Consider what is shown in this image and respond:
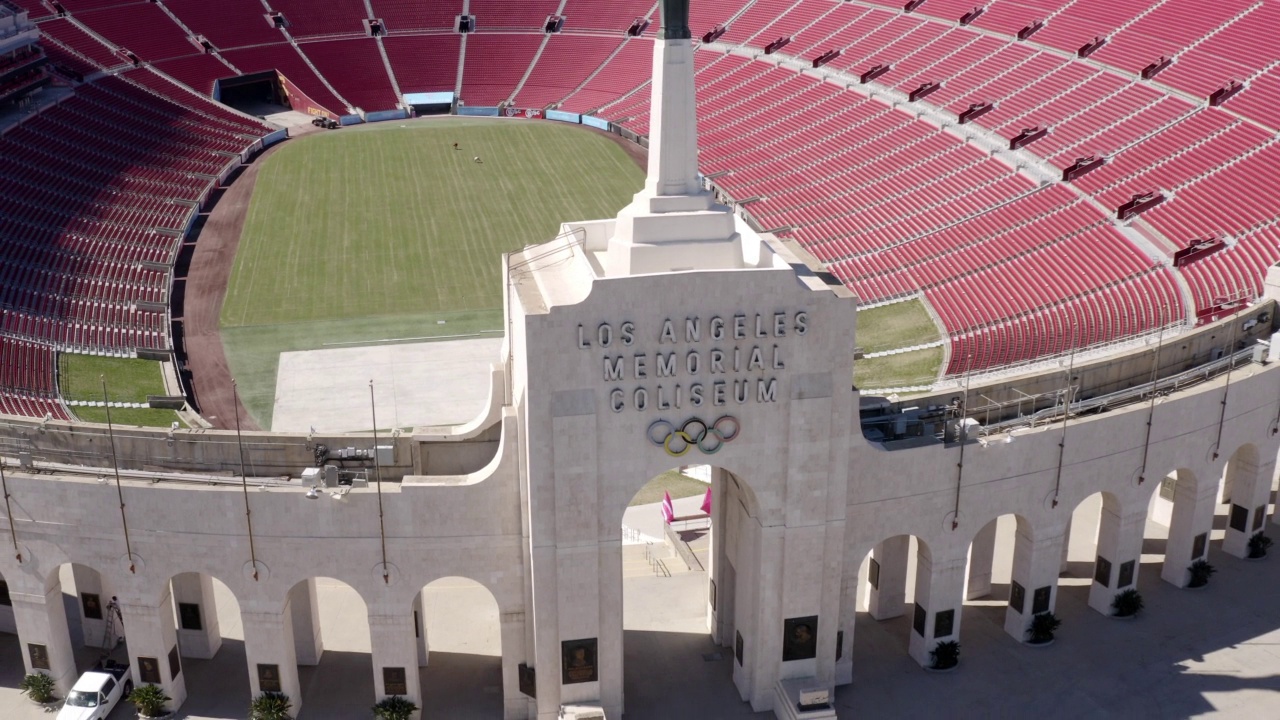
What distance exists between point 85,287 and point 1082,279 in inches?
2143

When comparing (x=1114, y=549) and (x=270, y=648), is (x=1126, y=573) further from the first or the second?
(x=270, y=648)

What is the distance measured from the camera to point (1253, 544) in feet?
131

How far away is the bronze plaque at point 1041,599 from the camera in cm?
3566

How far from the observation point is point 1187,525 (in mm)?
37875

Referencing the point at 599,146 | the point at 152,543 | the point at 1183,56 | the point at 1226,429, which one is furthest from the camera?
the point at 599,146

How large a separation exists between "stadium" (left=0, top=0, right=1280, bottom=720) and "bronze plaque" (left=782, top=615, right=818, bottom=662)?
0.11m

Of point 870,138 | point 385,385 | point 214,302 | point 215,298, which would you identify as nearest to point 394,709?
point 385,385

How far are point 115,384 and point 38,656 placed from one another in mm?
27084

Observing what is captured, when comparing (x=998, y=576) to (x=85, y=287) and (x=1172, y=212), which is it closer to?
(x=1172, y=212)

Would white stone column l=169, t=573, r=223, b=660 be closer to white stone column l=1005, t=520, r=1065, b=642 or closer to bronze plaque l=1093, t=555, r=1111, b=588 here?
white stone column l=1005, t=520, r=1065, b=642

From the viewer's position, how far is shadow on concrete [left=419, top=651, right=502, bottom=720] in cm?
3316

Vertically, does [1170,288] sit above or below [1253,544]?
above

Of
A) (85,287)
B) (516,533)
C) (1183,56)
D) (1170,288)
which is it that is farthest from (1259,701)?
(85,287)

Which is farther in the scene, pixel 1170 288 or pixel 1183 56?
pixel 1183 56
